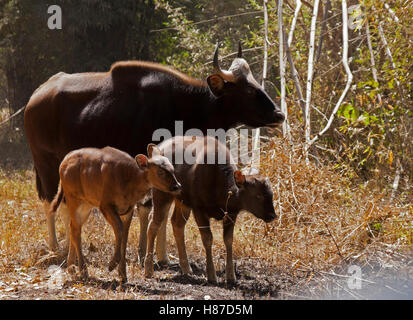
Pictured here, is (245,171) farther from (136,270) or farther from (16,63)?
(16,63)

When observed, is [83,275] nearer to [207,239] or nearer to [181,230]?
[181,230]

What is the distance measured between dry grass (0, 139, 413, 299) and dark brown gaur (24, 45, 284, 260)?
21.7 inches

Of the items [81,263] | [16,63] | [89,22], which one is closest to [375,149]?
[81,263]

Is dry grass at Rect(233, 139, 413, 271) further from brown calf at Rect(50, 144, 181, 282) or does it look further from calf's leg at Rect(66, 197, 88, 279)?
calf's leg at Rect(66, 197, 88, 279)

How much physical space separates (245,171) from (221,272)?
1073 mm

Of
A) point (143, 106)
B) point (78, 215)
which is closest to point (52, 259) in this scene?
point (78, 215)

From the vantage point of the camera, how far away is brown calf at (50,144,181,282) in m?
5.65

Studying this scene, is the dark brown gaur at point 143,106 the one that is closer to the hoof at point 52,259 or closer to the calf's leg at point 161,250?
the calf's leg at point 161,250

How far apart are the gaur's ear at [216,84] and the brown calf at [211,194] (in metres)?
0.87

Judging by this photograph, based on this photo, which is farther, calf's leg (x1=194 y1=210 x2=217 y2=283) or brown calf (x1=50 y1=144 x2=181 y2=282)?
calf's leg (x1=194 y1=210 x2=217 y2=283)

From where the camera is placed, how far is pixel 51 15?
45.6 ft

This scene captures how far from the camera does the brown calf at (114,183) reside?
5.65 metres

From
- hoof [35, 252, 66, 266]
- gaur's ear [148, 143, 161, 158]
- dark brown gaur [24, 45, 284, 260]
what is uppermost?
dark brown gaur [24, 45, 284, 260]

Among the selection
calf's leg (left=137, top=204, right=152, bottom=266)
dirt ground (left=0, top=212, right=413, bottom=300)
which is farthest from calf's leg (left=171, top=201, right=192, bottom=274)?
calf's leg (left=137, top=204, right=152, bottom=266)
